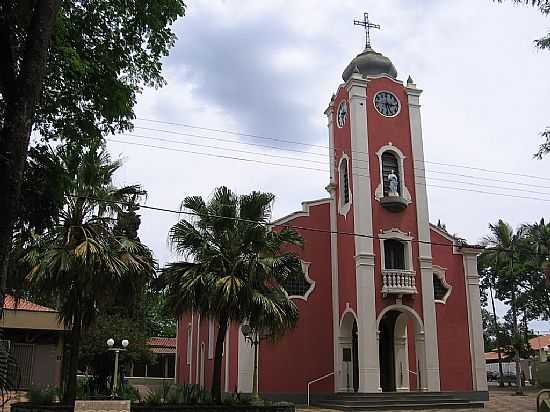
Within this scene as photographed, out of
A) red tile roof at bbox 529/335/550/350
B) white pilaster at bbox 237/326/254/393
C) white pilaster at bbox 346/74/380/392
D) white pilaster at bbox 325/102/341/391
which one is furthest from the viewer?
red tile roof at bbox 529/335/550/350

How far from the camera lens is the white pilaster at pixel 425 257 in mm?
25172

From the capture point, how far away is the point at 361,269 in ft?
83.0

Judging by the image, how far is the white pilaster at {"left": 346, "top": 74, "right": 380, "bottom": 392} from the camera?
24.2m

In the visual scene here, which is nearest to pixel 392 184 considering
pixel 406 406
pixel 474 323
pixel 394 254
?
pixel 394 254

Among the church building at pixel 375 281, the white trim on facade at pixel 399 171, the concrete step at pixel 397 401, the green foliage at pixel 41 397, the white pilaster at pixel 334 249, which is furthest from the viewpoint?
the white trim on facade at pixel 399 171

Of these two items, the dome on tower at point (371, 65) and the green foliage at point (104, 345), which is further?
the dome on tower at point (371, 65)

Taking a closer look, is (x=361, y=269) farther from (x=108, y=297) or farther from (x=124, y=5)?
(x=124, y=5)

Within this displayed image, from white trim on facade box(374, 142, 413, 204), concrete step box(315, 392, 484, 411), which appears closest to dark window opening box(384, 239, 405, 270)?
white trim on facade box(374, 142, 413, 204)

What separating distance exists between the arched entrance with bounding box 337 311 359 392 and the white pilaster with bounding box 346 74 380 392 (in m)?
1.30

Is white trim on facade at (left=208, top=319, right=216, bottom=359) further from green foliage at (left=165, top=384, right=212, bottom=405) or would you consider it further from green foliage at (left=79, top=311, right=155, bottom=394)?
green foliage at (left=165, top=384, right=212, bottom=405)

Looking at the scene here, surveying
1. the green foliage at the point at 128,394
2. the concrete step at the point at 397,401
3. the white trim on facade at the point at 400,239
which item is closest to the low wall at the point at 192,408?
the green foliage at the point at 128,394

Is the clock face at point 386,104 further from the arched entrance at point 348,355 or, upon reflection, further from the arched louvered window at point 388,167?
the arched entrance at point 348,355

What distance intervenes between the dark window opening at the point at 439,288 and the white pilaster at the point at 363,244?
434 centimetres

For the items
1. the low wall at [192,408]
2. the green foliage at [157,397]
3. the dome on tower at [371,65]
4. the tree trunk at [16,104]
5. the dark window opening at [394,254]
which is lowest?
the low wall at [192,408]
